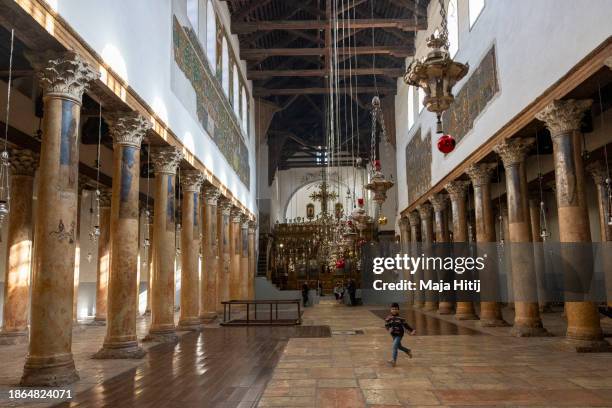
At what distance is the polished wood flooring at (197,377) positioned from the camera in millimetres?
6820

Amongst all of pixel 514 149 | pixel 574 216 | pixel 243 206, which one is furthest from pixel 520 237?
pixel 243 206

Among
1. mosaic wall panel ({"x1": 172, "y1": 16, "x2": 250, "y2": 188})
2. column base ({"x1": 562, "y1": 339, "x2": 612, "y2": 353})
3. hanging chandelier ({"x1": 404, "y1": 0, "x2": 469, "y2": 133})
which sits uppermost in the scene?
mosaic wall panel ({"x1": 172, "y1": 16, "x2": 250, "y2": 188})

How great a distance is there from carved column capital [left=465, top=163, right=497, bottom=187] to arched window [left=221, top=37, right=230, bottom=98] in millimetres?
10483

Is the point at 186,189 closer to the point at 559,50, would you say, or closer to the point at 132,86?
the point at 132,86

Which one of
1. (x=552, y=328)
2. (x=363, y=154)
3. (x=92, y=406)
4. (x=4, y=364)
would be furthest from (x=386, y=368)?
(x=363, y=154)

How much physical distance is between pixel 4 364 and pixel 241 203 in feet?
56.0

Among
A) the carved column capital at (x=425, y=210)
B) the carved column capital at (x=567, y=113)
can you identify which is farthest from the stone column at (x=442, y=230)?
the carved column capital at (x=567, y=113)

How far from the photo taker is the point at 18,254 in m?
13.3

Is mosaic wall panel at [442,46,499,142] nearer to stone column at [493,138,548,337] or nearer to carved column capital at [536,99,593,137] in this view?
stone column at [493,138,548,337]

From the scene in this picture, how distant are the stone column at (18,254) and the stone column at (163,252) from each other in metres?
3.20

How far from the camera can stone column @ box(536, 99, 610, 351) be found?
1056 cm

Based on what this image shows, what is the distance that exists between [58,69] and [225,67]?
567 inches

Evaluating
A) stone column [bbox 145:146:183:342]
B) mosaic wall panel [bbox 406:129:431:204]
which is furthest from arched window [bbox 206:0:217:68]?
mosaic wall panel [bbox 406:129:431:204]

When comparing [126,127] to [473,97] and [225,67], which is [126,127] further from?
[225,67]
